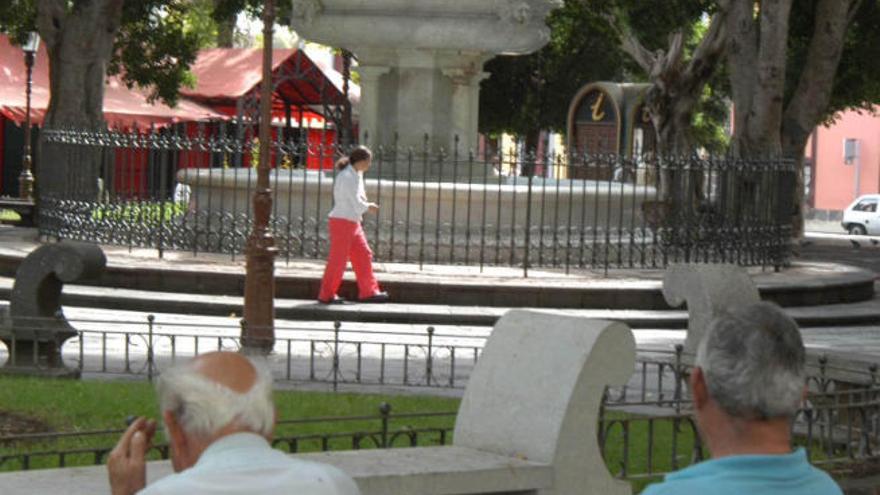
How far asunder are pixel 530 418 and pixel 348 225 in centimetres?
1151

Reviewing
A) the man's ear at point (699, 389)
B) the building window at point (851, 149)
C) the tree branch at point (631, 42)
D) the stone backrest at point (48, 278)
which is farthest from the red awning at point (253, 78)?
the man's ear at point (699, 389)

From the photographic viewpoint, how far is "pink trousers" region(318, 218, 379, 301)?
60.3ft

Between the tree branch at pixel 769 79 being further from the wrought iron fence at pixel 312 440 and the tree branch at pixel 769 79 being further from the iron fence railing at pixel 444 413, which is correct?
the wrought iron fence at pixel 312 440

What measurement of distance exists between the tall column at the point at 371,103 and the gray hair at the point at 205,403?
1875 cm

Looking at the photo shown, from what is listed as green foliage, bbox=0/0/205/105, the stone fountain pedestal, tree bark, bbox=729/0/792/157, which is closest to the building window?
green foliage, bbox=0/0/205/105

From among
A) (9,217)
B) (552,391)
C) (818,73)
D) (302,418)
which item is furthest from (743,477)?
(9,217)

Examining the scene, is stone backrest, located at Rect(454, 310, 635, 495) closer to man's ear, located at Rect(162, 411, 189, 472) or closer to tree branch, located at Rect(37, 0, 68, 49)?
man's ear, located at Rect(162, 411, 189, 472)

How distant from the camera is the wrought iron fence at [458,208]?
70.3ft

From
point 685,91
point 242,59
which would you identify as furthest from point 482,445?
point 242,59

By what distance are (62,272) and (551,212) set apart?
32.2 ft

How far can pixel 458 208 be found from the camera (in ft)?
70.5

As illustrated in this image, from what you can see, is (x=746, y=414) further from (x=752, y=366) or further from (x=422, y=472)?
(x=422, y=472)

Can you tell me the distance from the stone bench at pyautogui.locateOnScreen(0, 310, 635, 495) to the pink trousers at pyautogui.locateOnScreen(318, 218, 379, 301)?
36.7ft

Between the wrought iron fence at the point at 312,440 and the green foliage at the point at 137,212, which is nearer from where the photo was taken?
the wrought iron fence at the point at 312,440
